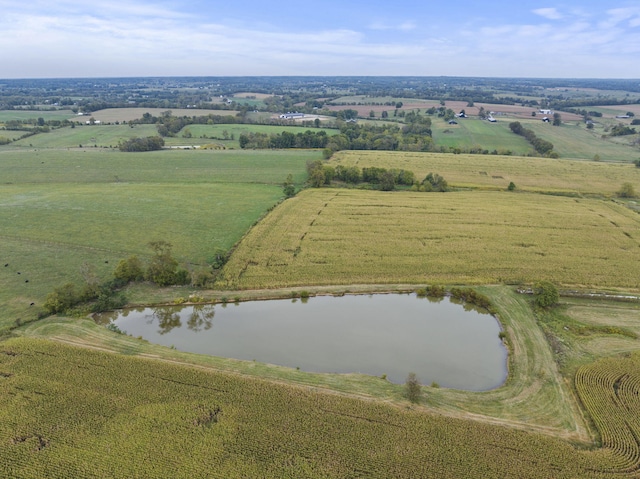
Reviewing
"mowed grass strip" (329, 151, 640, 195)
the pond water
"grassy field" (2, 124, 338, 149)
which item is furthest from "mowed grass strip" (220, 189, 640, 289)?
"grassy field" (2, 124, 338, 149)

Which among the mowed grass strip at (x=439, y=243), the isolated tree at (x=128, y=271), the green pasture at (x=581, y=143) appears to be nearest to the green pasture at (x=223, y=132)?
the mowed grass strip at (x=439, y=243)

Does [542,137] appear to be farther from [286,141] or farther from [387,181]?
[286,141]

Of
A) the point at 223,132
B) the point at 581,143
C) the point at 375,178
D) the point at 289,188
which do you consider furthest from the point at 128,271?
the point at 581,143

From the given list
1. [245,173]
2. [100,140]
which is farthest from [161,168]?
[100,140]

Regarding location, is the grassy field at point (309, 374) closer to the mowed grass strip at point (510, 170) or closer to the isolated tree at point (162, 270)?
the isolated tree at point (162, 270)

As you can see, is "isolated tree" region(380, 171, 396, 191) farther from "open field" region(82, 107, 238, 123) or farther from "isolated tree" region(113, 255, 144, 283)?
"open field" region(82, 107, 238, 123)
